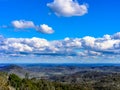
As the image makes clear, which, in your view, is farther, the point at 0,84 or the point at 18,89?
the point at 18,89

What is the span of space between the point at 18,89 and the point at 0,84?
317 feet

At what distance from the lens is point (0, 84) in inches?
4090

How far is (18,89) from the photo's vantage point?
653 feet
